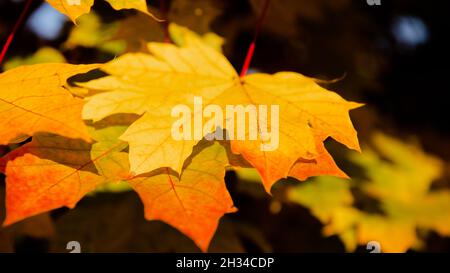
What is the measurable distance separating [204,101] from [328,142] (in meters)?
1.05

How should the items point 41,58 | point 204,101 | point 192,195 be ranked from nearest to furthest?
point 192,195, point 204,101, point 41,58

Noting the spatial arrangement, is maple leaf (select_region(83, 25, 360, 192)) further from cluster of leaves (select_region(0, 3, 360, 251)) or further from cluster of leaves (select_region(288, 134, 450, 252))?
cluster of leaves (select_region(288, 134, 450, 252))

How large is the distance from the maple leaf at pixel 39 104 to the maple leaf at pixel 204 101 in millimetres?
70

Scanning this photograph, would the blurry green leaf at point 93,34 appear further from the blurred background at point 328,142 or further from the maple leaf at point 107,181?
the maple leaf at point 107,181

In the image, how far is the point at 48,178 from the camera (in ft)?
2.41

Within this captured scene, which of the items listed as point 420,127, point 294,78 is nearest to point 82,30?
point 294,78

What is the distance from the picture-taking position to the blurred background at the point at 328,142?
1.31 m

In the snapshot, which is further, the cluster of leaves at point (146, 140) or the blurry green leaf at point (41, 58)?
the blurry green leaf at point (41, 58)

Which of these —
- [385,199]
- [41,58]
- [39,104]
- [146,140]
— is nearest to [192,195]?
[146,140]

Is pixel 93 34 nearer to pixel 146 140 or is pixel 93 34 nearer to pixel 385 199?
pixel 146 140

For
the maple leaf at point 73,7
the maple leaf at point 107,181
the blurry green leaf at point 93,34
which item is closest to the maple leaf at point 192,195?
the maple leaf at point 107,181

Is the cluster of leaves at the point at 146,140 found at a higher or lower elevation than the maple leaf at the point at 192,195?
higher

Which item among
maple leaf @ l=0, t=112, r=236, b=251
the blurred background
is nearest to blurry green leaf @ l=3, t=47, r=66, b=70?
the blurred background

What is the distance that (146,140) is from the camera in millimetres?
771
